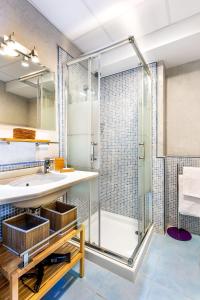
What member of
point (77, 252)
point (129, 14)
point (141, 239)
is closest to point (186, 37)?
point (129, 14)

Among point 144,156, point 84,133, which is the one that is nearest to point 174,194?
point 144,156

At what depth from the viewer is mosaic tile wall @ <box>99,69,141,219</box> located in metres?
2.30

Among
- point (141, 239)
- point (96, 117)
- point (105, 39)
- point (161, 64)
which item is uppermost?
point (105, 39)

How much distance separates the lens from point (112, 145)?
97.2 inches

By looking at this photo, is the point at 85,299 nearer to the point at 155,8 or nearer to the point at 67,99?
the point at 67,99

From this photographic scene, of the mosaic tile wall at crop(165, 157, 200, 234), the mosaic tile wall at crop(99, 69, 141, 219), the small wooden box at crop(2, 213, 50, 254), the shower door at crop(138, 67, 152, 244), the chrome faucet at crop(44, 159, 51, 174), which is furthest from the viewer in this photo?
the mosaic tile wall at crop(99, 69, 141, 219)

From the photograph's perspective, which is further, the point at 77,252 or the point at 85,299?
the point at 77,252

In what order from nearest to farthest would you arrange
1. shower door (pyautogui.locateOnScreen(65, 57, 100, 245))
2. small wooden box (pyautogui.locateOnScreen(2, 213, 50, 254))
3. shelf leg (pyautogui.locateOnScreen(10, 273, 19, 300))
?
shelf leg (pyautogui.locateOnScreen(10, 273, 19, 300)) → small wooden box (pyautogui.locateOnScreen(2, 213, 50, 254)) → shower door (pyautogui.locateOnScreen(65, 57, 100, 245))

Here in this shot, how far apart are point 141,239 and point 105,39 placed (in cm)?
237

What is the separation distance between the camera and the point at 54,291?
121 centimetres

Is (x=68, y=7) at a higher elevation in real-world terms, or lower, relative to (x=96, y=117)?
higher

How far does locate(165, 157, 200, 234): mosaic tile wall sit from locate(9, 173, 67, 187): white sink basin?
1.47 metres

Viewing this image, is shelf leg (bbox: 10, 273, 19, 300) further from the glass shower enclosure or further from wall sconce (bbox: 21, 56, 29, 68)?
wall sconce (bbox: 21, 56, 29, 68)

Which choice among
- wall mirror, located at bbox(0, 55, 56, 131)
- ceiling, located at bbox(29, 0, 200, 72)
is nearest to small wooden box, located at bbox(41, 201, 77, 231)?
wall mirror, located at bbox(0, 55, 56, 131)
